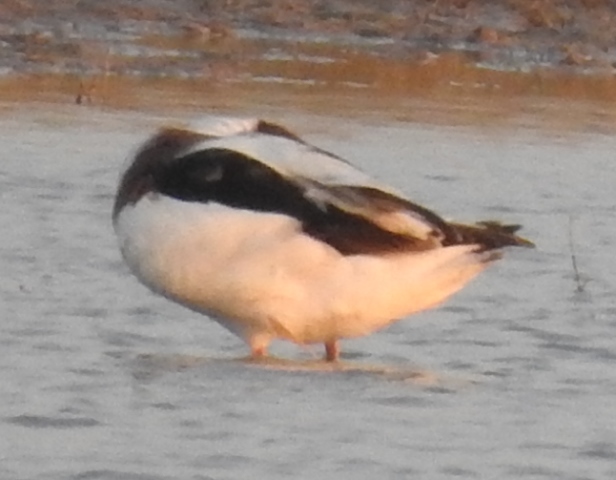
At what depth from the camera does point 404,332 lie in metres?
7.36

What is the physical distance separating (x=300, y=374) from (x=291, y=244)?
0.44 meters

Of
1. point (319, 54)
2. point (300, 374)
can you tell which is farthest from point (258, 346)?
point (319, 54)

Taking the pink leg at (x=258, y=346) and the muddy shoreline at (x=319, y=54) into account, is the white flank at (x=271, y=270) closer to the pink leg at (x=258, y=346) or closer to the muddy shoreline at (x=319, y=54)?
the pink leg at (x=258, y=346)

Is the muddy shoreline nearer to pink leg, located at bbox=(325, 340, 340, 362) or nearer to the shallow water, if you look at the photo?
the shallow water

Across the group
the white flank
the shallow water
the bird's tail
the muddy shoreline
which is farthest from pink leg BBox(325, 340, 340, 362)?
the muddy shoreline

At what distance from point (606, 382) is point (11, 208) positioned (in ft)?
10.4

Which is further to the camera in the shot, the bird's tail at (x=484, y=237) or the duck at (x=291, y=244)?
the bird's tail at (x=484, y=237)

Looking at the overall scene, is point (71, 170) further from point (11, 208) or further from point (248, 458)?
point (248, 458)

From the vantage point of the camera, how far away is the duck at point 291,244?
6461 millimetres

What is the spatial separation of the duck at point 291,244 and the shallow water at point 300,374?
8.7 inches

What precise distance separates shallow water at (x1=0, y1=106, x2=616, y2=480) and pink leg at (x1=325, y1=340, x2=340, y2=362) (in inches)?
2.4

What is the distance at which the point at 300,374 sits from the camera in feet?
22.0

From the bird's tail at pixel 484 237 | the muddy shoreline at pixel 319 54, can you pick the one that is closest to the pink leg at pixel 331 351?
the bird's tail at pixel 484 237

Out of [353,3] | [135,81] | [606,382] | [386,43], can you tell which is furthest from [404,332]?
[353,3]
